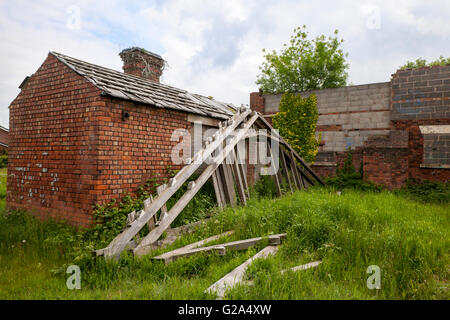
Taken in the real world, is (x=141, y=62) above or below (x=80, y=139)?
above

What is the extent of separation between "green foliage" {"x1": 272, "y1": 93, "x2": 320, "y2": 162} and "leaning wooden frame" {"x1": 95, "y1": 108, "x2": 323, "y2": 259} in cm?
247

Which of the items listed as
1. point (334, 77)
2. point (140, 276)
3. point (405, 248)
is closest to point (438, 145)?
point (405, 248)

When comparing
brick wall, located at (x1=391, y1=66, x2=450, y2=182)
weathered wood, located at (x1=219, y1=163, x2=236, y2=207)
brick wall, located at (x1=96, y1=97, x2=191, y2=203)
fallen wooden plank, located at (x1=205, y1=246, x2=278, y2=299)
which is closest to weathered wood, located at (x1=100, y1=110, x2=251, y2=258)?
weathered wood, located at (x1=219, y1=163, x2=236, y2=207)

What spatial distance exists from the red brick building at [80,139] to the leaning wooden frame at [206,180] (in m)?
0.97

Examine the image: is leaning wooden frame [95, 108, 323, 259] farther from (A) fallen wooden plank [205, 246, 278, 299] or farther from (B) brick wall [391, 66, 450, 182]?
(B) brick wall [391, 66, 450, 182]

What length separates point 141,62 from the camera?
952cm

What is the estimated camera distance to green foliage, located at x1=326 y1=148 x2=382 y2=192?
9950mm

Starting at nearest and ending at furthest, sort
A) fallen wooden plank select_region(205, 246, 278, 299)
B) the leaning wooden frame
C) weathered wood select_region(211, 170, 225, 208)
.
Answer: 1. fallen wooden plank select_region(205, 246, 278, 299)
2. the leaning wooden frame
3. weathered wood select_region(211, 170, 225, 208)

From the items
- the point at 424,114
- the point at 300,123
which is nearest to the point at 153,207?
the point at 300,123

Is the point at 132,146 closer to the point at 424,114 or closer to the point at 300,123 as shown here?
the point at 300,123

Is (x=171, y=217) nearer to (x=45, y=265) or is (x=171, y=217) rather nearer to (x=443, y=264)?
(x=45, y=265)

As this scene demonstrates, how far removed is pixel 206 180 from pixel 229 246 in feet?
5.71
